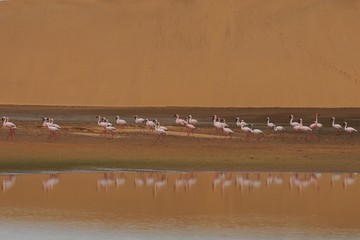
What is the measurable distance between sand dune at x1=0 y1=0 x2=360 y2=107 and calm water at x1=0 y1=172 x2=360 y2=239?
162 feet

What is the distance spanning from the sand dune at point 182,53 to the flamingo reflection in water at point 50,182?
49.1m

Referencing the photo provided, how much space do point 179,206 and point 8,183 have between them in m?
4.48

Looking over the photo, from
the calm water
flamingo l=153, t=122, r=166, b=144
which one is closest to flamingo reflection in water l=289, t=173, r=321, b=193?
the calm water

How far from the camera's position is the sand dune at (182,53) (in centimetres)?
7475

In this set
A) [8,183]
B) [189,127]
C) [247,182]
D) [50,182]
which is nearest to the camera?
[8,183]

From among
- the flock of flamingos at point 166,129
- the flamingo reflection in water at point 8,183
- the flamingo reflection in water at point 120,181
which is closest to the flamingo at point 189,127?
the flock of flamingos at point 166,129

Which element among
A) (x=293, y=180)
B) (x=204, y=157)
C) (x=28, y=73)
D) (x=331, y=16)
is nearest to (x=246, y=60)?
(x=331, y=16)

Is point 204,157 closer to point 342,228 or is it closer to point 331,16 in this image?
point 342,228

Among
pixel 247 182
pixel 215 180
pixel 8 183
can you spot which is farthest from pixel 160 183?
pixel 8 183

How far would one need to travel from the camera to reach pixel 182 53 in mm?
81688

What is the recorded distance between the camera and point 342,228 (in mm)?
15578

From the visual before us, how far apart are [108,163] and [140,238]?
11699 millimetres

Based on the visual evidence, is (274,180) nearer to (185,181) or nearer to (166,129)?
(185,181)

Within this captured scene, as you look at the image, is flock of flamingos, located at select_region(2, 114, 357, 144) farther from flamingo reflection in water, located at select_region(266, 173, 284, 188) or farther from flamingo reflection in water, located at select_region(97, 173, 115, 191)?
flamingo reflection in water, located at select_region(97, 173, 115, 191)
